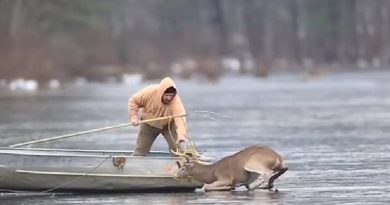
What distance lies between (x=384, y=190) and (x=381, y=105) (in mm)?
31197

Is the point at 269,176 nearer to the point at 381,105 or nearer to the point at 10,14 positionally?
the point at 381,105

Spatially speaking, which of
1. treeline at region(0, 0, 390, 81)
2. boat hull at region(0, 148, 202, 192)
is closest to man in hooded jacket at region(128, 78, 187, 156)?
boat hull at region(0, 148, 202, 192)

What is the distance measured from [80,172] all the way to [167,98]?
5.69 feet

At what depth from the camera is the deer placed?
2047cm

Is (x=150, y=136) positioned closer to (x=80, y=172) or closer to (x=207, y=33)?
(x=80, y=172)

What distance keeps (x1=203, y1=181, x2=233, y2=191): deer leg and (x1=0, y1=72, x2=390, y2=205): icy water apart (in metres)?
0.13

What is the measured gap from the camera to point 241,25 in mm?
142625

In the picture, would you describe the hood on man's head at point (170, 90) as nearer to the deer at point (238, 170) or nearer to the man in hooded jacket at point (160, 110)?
the man in hooded jacket at point (160, 110)

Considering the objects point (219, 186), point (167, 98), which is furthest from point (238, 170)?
point (167, 98)

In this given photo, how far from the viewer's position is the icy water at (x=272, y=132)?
67.8 feet

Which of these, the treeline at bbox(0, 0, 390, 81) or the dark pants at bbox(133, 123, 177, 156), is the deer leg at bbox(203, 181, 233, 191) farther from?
the treeline at bbox(0, 0, 390, 81)

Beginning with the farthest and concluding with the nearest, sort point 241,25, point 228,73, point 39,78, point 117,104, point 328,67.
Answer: point 241,25
point 328,67
point 228,73
point 39,78
point 117,104

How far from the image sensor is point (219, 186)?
21.0m

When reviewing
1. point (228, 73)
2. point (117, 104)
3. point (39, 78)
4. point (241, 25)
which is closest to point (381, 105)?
point (117, 104)
